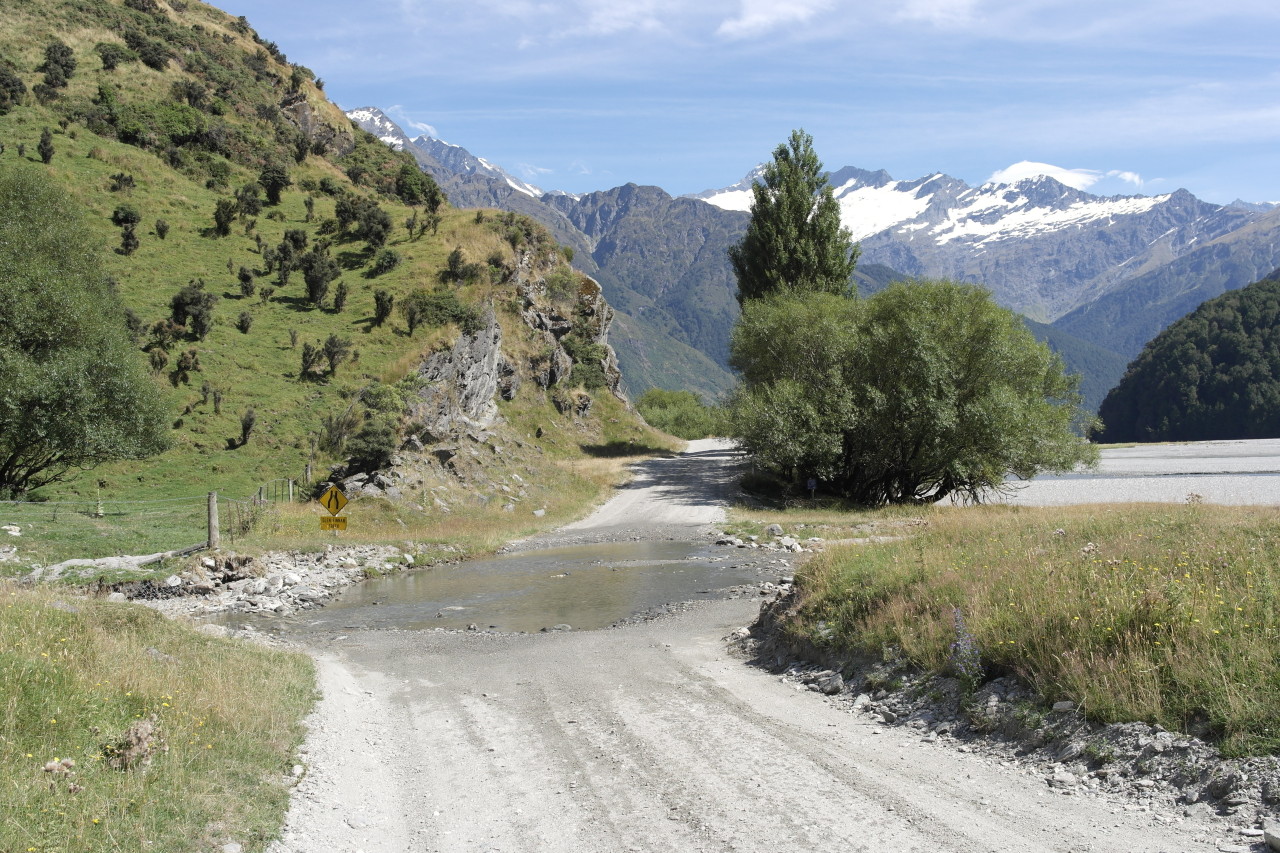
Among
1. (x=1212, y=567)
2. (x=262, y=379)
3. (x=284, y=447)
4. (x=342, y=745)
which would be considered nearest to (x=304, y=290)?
(x=262, y=379)

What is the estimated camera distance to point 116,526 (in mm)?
25172

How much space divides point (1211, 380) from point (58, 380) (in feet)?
595

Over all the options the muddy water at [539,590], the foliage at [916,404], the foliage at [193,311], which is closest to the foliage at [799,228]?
the foliage at [916,404]

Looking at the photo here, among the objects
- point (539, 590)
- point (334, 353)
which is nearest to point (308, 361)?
point (334, 353)

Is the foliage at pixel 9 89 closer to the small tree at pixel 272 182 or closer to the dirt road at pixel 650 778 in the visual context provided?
the small tree at pixel 272 182

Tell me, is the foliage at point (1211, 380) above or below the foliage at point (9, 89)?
below

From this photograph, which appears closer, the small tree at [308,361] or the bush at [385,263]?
the small tree at [308,361]

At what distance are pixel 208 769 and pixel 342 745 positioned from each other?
7.22ft

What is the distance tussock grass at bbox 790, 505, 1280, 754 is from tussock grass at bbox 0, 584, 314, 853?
25.5 feet

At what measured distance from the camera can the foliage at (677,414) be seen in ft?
385

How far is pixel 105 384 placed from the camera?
30438 millimetres

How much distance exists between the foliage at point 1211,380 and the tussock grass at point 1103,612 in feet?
536

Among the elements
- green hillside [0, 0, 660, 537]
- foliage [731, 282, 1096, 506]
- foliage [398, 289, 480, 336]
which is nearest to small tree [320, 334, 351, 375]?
green hillside [0, 0, 660, 537]

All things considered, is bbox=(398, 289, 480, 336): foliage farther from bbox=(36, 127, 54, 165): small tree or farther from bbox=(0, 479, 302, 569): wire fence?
bbox=(36, 127, 54, 165): small tree
